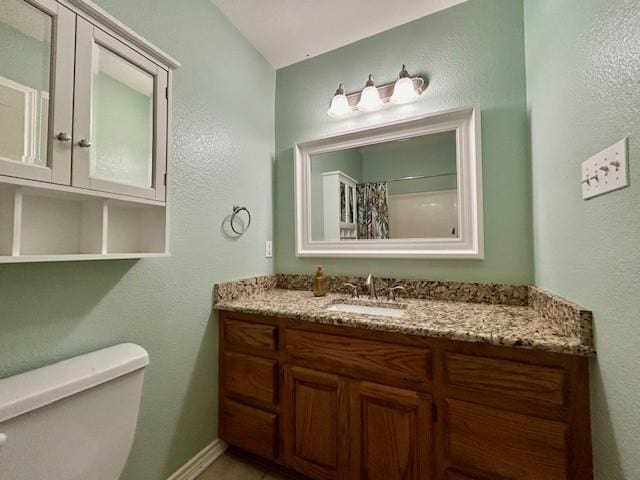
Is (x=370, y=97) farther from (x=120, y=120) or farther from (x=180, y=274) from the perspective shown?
(x=180, y=274)

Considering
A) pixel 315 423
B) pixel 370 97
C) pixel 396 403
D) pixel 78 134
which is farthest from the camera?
pixel 370 97

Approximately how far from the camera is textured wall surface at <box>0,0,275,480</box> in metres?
0.84

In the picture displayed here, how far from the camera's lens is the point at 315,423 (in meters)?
1.17

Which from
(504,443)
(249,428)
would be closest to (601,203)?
(504,443)

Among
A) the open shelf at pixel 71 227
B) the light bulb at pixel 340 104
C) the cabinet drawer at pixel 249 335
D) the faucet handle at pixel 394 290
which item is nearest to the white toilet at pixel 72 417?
the open shelf at pixel 71 227

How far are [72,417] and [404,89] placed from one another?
6.25 feet

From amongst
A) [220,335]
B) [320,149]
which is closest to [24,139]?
[220,335]

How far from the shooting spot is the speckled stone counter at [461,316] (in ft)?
2.70

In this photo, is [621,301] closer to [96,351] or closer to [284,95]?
[96,351]

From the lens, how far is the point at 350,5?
146 cm

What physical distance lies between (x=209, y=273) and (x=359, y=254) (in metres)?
0.86

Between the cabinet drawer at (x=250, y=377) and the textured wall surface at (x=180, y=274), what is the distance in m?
0.10

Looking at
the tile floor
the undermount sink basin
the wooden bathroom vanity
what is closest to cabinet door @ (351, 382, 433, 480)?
the wooden bathroom vanity

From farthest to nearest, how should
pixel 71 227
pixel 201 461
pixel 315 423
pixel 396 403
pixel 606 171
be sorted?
pixel 201 461 < pixel 315 423 < pixel 396 403 < pixel 71 227 < pixel 606 171
